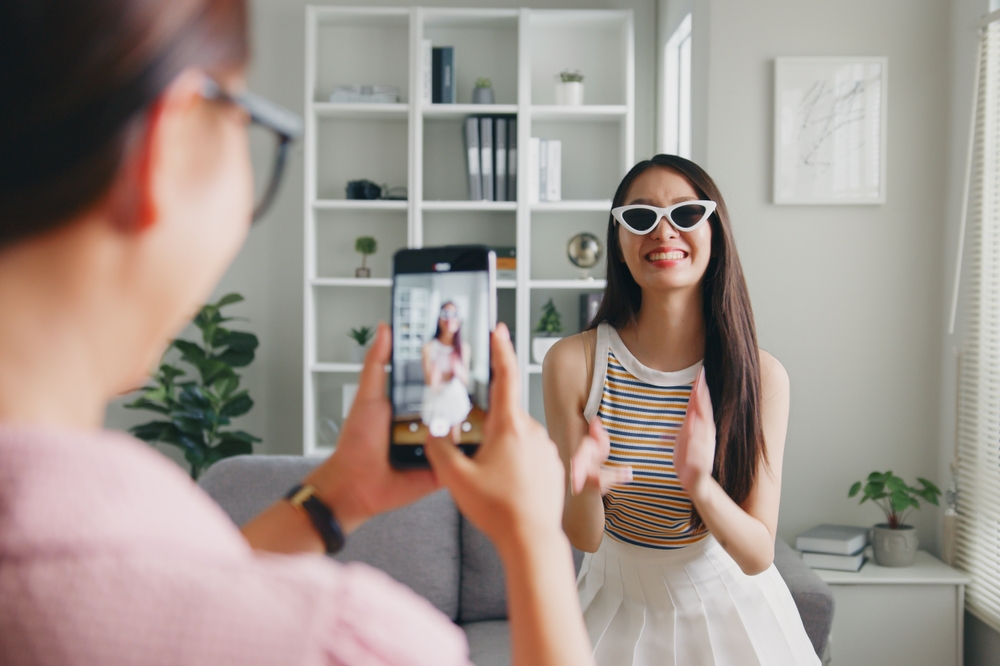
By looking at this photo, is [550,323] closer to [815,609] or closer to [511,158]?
[511,158]

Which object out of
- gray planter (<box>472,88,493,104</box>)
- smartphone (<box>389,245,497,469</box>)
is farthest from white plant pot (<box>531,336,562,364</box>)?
smartphone (<box>389,245,497,469</box>)

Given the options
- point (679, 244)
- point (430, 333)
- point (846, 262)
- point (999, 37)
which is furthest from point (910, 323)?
point (430, 333)

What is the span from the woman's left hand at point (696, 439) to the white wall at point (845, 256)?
1709 mm

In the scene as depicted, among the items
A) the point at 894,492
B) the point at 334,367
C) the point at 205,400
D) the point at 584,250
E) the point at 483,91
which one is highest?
the point at 483,91

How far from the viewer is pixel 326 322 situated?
4051mm

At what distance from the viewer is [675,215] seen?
5.28 ft

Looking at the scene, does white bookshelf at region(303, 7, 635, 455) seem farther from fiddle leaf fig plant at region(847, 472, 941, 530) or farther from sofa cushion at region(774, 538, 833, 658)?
sofa cushion at region(774, 538, 833, 658)

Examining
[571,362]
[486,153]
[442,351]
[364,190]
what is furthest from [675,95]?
[442,351]

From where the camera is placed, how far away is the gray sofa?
219 cm

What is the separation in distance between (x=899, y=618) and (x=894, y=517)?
1.02 ft

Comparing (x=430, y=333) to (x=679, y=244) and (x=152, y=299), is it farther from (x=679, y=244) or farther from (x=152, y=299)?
(x=679, y=244)

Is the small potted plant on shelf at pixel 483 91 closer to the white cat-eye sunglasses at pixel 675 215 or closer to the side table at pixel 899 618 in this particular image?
the white cat-eye sunglasses at pixel 675 215

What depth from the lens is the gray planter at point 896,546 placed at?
96.3 inches

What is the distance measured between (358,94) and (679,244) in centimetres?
258
